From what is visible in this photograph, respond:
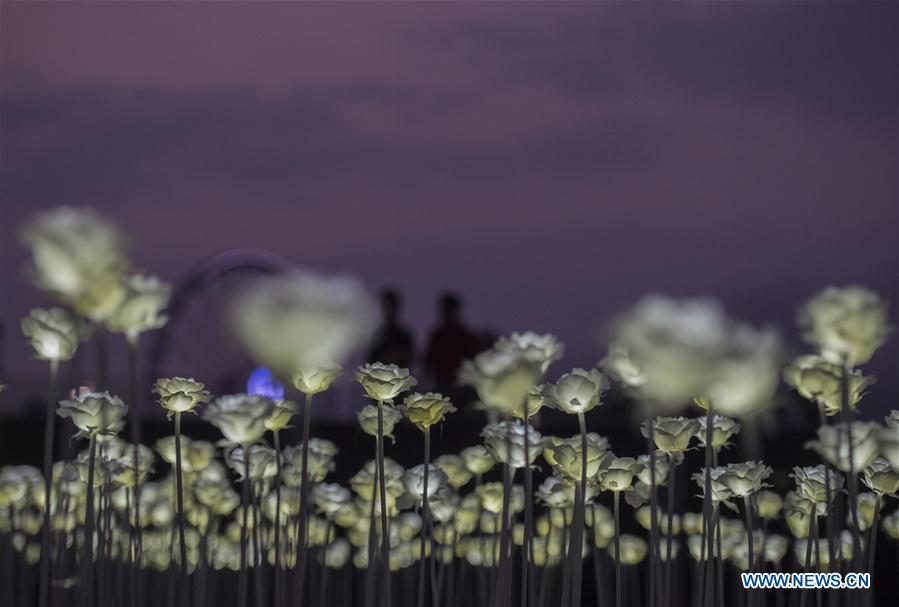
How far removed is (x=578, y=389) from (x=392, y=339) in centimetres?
248

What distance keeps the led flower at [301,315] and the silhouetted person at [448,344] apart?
2790mm

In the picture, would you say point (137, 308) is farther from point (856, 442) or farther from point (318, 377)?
point (856, 442)

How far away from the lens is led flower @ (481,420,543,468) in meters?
1.51

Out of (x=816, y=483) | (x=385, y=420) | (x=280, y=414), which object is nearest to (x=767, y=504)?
(x=816, y=483)

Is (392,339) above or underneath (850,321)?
above

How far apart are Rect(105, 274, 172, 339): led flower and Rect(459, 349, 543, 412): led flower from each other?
0.39m

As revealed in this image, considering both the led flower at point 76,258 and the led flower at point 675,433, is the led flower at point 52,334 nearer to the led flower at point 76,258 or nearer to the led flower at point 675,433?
the led flower at point 76,258

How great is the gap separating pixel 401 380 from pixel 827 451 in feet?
1.97

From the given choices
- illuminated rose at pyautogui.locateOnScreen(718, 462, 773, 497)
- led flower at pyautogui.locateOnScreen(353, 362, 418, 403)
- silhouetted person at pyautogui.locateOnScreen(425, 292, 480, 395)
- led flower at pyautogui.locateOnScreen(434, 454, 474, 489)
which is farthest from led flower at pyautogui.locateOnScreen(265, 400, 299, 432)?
silhouetted person at pyautogui.locateOnScreen(425, 292, 480, 395)

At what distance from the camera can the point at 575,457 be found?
1504mm

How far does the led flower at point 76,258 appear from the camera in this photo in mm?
1033

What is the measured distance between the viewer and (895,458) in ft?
4.90

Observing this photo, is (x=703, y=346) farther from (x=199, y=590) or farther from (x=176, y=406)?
(x=199, y=590)

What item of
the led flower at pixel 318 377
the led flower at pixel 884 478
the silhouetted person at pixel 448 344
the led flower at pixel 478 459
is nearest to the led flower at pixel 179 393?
the led flower at pixel 318 377
